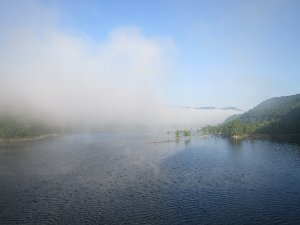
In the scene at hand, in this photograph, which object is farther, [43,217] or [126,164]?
[126,164]

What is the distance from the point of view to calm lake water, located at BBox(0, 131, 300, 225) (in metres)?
42.1

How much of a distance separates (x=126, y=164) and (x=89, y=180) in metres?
19.2

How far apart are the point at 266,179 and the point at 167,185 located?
66.3 ft

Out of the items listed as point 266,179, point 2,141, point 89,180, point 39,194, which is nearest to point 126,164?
point 89,180

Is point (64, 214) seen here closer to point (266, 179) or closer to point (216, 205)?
point (216, 205)

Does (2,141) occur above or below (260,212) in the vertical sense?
above

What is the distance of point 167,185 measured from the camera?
58.7 m

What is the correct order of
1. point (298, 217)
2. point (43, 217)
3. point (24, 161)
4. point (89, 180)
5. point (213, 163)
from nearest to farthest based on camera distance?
point (298, 217) → point (43, 217) → point (89, 180) → point (213, 163) → point (24, 161)

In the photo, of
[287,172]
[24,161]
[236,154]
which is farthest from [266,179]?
[24,161]

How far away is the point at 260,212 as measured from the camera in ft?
139

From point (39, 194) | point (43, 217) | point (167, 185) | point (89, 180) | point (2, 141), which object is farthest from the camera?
point (2, 141)

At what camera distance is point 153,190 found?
55219 mm

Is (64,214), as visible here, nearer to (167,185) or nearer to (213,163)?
(167,185)

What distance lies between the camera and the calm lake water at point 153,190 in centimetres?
4209
